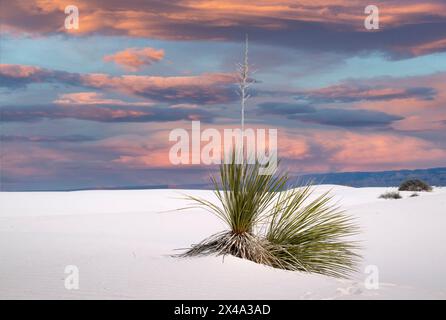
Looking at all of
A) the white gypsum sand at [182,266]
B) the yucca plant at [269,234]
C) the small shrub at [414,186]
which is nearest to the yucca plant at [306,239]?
the yucca plant at [269,234]

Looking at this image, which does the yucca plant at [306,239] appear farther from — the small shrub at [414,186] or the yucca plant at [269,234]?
the small shrub at [414,186]

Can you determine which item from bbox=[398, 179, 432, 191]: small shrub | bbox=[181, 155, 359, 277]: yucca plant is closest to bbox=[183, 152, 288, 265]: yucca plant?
bbox=[181, 155, 359, 277]: yucca plant

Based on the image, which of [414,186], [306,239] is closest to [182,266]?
[306,239]

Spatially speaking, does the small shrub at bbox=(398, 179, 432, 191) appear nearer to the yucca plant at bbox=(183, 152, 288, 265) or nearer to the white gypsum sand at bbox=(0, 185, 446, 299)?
the white gypsum sand at bbox=(0, 185, 446, 299)

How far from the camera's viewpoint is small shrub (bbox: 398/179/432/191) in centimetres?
3441

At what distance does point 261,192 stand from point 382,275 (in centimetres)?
572

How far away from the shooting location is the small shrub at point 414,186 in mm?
34406

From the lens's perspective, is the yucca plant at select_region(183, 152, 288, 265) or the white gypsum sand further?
the yucca plant at select_region(183, 152, 288, 265)

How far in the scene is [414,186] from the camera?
3462 cm

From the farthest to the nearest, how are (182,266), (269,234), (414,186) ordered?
1. (414,186)
2. (269,234)
3. (182,266)

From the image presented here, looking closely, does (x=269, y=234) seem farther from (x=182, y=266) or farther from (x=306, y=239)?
(x=182, y=266)

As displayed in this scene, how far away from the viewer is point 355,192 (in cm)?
3941

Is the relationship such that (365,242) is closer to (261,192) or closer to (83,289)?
(261,192)
